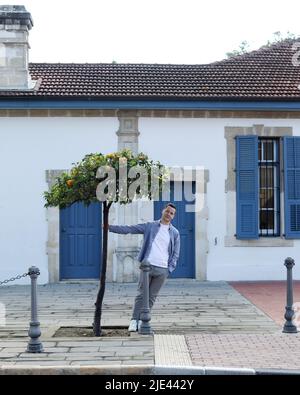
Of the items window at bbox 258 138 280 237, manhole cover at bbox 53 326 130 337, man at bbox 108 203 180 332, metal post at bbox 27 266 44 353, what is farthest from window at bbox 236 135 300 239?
metal post at bbox 27 266 44 353

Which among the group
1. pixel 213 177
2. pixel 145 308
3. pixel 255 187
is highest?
pixel 213 177

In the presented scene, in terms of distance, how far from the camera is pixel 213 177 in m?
13.3

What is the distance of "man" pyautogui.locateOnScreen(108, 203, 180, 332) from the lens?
832 cm

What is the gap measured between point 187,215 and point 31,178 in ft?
11.1

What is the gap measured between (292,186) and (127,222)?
3609 mm

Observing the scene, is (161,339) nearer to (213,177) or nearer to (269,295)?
(269,295)

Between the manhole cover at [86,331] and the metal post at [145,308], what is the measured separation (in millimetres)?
236

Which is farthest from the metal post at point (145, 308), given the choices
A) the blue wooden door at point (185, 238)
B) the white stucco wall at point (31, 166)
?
the white stucco wall at point (31, 166)

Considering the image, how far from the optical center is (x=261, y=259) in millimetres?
13281

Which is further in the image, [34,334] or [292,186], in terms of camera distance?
[292,186]

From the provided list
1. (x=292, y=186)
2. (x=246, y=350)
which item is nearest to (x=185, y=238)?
(x=292, y=186)

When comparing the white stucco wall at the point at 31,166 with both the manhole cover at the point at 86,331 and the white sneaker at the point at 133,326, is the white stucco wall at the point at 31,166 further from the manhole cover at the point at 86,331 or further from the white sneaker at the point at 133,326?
the white sneaker at the point at 133,326
